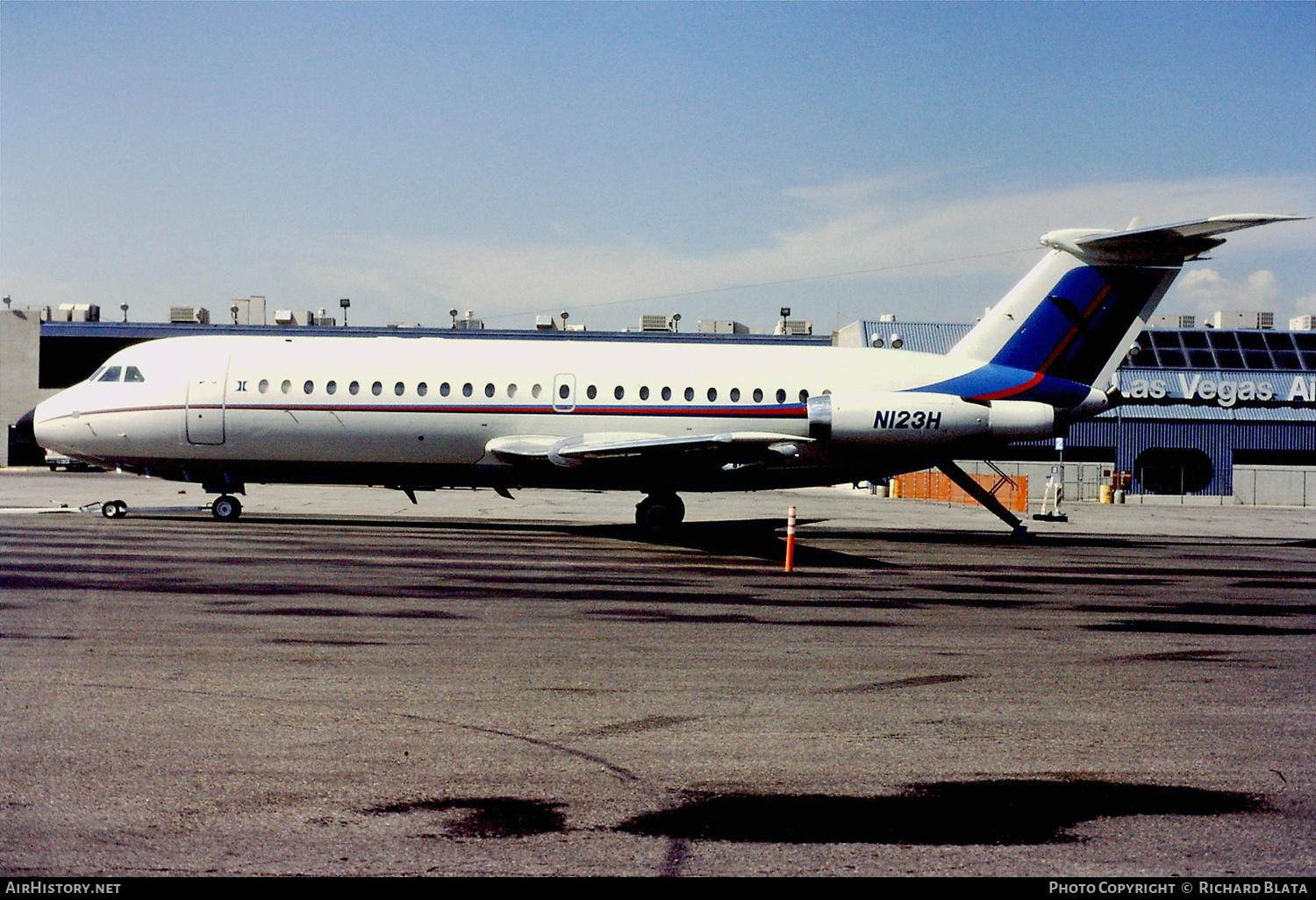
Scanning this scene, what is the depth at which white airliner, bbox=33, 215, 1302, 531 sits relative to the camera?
75.6ft

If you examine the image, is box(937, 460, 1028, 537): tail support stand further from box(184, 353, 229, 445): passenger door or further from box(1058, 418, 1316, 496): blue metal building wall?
box(1058, 418, 1316, 496): blue metal building wall

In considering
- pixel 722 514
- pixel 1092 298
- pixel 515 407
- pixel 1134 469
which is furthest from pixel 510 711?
pixel 1134 469

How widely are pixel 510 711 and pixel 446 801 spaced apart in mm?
2037

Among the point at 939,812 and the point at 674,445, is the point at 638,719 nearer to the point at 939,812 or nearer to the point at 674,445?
the point at 939,812

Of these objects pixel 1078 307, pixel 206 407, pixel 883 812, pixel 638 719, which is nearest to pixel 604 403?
pixel 206 407

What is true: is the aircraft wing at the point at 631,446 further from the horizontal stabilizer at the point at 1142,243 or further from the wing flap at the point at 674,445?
the horizontal stabilizer at the point at 1142,243

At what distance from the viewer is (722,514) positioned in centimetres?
3127

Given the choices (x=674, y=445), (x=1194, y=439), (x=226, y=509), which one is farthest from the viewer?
(x=1194, y=439)

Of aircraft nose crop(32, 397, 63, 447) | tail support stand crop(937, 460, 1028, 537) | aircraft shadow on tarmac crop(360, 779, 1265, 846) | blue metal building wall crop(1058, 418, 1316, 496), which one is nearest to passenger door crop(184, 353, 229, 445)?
aircraft nose crop(32, 397, 63, 447)

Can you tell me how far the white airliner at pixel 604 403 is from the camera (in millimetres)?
23031

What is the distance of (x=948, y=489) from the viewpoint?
46.7 metres

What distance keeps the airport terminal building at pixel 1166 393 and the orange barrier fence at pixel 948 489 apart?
17.7ft

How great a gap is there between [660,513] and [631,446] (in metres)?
2.58
